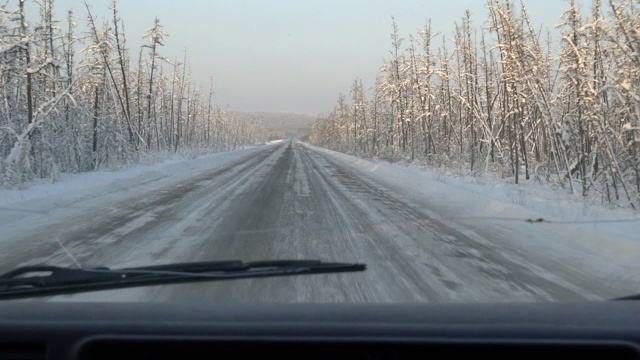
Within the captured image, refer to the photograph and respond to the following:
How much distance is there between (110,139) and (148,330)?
96.6 feet

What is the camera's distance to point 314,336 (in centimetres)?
245

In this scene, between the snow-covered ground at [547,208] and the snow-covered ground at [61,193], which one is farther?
the snow-covered ground at [61,193]

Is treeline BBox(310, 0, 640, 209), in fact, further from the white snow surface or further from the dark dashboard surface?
the dark dashboard surface

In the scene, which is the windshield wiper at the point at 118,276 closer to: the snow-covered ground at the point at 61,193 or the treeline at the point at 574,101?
the snow-covered ground at the point at 61,193

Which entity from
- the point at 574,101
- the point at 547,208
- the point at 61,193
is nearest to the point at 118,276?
A: the point at 547,208

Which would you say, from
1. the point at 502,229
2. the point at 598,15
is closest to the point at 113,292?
the point at 502,229

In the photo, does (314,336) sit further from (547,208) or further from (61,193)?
(61,193)

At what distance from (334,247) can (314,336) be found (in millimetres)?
5025

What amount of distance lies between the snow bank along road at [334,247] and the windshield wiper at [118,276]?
0.17m

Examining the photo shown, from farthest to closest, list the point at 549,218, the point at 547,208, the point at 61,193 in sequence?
the point at 61,193
the point at 547,208
the point at 549,218

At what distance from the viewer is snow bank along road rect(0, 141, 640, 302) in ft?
17.0

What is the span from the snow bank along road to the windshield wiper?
17cm

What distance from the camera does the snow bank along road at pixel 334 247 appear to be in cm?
519

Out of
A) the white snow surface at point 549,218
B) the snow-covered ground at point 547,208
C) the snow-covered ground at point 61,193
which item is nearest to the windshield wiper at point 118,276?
the white snow surface at point 549,218
